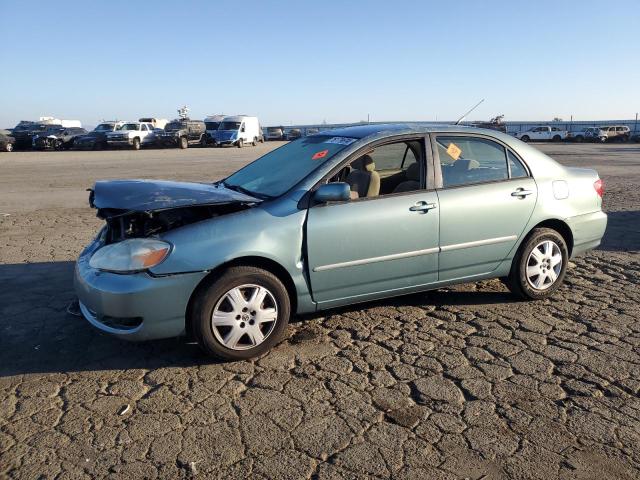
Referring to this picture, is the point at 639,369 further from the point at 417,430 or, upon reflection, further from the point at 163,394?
the point at 163,394

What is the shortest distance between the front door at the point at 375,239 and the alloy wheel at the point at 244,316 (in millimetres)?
400

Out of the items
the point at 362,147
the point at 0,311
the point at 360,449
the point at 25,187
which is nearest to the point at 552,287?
the point at 362,147

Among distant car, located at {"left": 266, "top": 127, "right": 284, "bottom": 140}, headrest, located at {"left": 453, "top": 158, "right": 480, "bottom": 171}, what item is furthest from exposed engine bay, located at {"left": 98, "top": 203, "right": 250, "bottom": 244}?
distant car, located at {"left": 266, "top": 127, "right": 284, "bottom": 140}

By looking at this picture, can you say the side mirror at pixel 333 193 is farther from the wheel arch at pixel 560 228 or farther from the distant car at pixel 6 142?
the distant car at pixel 6 142

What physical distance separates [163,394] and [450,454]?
174 centimetres

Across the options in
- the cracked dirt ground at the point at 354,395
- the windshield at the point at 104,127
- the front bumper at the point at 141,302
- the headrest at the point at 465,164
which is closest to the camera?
the cracked dirt ground at the point at 354,395

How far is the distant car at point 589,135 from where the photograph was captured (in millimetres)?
47622

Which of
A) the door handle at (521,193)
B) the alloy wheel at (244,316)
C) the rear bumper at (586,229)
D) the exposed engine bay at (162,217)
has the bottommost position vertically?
the alloy wheel at (244,316)

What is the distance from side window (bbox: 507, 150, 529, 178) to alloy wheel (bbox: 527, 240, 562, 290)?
634 mm

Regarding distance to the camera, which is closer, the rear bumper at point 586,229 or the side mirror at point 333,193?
the side mirror at point 333,193

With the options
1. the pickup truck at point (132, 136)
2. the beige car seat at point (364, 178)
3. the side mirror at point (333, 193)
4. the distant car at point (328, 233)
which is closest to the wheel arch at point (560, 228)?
the distant car at point (328, 233)

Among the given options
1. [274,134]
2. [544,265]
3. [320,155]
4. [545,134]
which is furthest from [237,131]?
[544,265]

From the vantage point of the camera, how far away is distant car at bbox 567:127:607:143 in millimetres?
47622

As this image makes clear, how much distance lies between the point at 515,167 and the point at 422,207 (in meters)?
1.13
